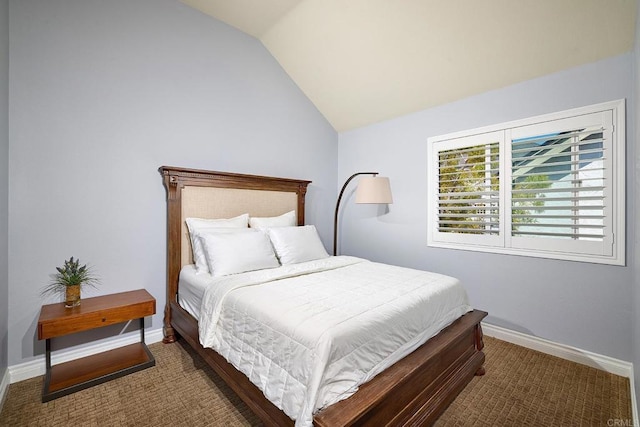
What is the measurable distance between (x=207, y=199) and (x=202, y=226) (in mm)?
331

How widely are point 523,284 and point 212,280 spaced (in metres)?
2.76

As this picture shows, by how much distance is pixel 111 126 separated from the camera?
2.47 metres

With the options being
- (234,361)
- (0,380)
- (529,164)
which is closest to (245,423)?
(234,361)

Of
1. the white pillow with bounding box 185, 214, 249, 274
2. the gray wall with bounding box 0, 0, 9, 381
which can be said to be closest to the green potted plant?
the gray wall with bounding box 0, 0, 9, 381

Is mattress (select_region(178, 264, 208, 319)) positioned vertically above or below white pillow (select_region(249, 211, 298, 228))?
below

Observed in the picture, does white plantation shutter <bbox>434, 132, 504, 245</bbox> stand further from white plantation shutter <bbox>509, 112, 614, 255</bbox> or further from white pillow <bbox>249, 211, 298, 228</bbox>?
white pillow <bbox>249, 211, 298, 228</bbox>

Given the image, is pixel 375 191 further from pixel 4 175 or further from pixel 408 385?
pixel 4 175

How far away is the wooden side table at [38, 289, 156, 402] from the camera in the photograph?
194 cm

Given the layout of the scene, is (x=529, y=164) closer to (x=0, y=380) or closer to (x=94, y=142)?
(x=94, y=142)

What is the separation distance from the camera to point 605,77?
2279 millimetres

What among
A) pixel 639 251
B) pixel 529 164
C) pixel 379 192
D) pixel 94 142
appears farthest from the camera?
pixel 379 192

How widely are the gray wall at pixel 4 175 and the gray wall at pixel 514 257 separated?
11.2 ft

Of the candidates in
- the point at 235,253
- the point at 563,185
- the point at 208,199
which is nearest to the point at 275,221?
the point at 208,199

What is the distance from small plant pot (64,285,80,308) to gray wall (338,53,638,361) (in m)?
3.06
